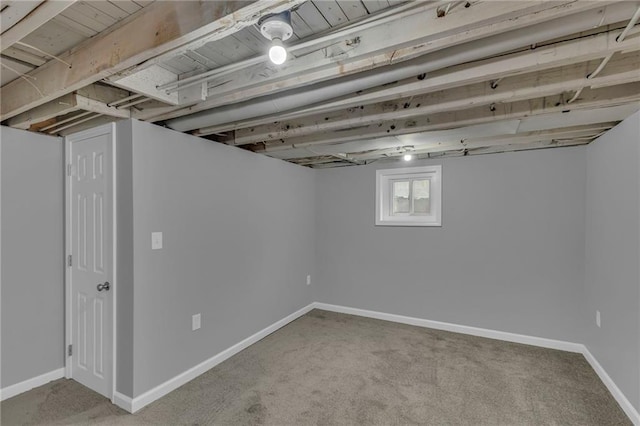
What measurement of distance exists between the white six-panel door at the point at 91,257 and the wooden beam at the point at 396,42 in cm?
128

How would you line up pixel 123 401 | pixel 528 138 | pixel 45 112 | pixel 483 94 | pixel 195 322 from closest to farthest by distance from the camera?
pixel 483 94, pixel 45 112, pixel 123 401, pixel 195 322, pixel 528 138

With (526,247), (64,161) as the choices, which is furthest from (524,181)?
(64,161)

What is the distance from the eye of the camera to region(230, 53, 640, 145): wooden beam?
153 centimetres

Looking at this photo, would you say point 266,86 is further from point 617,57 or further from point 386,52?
point 617,57

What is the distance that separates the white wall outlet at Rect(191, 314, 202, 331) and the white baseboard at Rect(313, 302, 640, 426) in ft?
6.77

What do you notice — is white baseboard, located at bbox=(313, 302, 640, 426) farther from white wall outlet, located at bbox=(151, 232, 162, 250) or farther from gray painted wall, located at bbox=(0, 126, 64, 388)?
gray painted wall, located at bbox=(0, 126, 64, 388)

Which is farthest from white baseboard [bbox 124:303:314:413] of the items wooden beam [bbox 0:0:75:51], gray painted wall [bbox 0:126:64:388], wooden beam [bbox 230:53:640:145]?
wooden beam [bbox 0:0:75:51]

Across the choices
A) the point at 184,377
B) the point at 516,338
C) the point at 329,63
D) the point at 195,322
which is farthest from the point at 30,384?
the point at 516,338

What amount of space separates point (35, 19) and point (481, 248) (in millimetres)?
3887

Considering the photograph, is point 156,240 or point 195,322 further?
point 195,322

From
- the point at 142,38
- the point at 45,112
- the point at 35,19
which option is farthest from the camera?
the point at 45,112

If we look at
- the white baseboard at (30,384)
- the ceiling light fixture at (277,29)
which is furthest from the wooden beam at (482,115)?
the white baseboard at (30,384)

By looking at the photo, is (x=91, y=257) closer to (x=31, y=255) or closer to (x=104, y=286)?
(x=104, y=286)

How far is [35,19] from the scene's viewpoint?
1.11m
